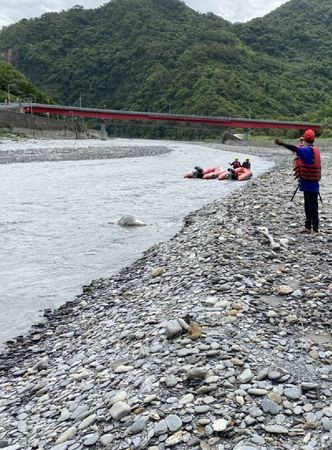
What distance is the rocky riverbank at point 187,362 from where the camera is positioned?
400 centimetres

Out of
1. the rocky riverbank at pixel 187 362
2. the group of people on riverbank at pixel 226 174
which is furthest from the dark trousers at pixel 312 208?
the group of people on riverbank at pixel 226 174

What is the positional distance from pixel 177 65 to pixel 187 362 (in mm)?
165100

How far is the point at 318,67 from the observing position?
16900cm

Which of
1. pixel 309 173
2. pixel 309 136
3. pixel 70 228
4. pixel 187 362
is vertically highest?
pixel 309 136

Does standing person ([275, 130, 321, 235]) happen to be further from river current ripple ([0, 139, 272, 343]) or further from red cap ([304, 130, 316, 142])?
river current ripple ([0, 139, 272, 343])

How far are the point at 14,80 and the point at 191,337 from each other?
118163mm

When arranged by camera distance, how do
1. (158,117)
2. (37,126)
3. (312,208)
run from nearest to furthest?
1. (312,208)
2. (37,126)
3. (158,117)

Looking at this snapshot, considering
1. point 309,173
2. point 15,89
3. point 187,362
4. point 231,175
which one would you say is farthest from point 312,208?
point 15,89

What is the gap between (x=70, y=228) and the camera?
14.9 metres

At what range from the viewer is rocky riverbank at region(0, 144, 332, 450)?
400cm

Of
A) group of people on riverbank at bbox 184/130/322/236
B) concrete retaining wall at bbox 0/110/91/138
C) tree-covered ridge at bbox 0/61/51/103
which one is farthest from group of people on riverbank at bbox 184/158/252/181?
tree-covered ridge at bbox 0/61/51/103

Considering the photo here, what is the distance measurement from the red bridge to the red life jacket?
281 feet

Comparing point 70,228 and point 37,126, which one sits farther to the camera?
point 37,126

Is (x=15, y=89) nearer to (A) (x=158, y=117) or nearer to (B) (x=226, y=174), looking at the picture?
(A) (x=158, y=117)
